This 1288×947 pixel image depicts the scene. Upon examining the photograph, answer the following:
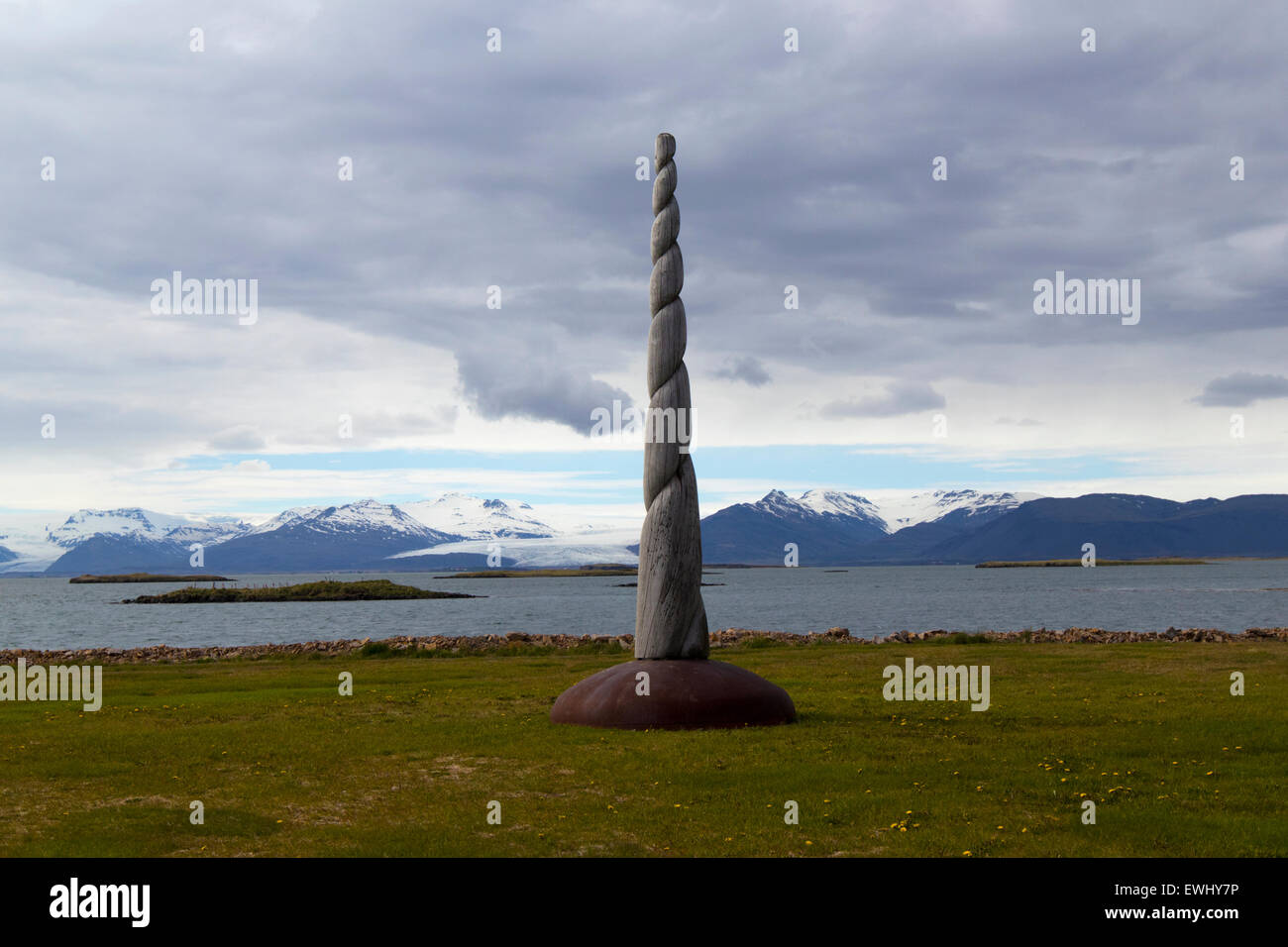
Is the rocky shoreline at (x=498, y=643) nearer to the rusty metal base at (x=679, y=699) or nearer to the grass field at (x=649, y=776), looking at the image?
the grass field at (x=649, y=776)

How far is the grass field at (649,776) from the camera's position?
11.7 m

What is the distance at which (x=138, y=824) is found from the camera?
12555 millimetres

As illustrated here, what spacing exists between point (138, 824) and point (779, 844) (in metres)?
7.47

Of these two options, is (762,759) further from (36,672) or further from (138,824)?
(36,672)

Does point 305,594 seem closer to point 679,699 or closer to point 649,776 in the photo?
point 679,699

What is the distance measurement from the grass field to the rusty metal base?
0.47 metres

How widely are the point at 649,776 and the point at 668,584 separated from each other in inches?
221

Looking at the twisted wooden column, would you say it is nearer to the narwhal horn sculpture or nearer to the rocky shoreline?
the narwhal horn sculpture

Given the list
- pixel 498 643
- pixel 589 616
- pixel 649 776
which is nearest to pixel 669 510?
pixel 649 776

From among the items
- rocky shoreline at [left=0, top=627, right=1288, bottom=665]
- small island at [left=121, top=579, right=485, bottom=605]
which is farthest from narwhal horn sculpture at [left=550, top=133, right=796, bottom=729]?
small island at [left=121, top=579, right=485, bottom=605]

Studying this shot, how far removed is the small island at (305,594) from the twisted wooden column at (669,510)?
133 meters

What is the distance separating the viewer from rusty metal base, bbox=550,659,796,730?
62.4 ft

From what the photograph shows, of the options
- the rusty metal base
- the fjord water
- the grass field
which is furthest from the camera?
the fjord water
